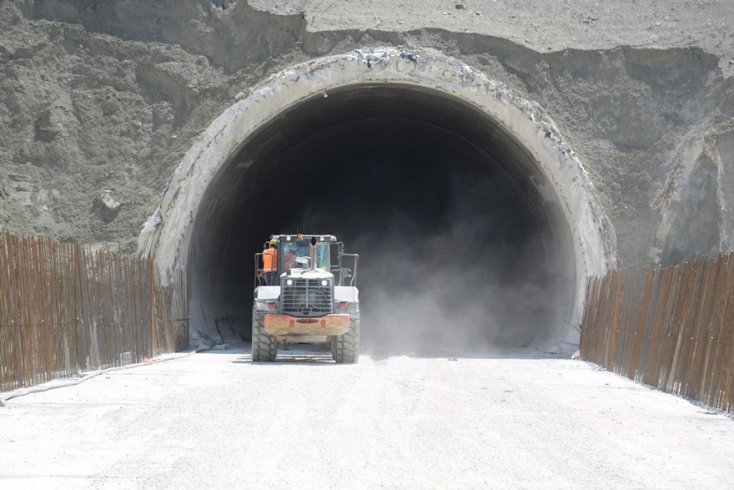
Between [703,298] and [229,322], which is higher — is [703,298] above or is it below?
above

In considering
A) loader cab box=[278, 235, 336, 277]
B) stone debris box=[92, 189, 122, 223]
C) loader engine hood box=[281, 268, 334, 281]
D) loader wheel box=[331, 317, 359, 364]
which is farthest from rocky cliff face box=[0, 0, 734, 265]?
loader wheel box=[331, 317, 359, 364]

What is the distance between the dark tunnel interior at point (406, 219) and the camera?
2528 cm

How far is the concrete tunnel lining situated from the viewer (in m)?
22.6

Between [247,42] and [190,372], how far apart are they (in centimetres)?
1174

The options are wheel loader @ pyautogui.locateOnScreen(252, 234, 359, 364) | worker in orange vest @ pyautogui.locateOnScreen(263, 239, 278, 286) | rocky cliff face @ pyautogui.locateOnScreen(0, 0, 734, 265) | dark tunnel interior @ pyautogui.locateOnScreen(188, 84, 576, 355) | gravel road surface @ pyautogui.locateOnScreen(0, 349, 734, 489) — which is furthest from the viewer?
dark tunnel interior @ pyautogui.locateOnScreen(188, 84, 576, 355)

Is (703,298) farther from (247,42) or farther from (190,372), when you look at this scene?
(247,42)

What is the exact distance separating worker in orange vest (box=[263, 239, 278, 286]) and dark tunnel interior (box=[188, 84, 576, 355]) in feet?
11.6

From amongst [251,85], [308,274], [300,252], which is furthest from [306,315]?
[251,85]

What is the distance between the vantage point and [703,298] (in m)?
13.2

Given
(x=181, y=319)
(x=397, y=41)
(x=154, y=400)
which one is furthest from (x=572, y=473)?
(x=397, y=41)

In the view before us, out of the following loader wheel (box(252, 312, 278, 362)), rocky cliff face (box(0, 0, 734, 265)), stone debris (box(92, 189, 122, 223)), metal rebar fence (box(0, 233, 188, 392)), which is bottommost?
loader wheel (box(252, 312, 278, 362))

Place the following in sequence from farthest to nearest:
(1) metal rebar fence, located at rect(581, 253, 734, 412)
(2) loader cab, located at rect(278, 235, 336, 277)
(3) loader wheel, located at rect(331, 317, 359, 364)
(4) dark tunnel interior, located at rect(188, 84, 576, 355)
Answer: (4) dark tunnel interior, located at rect(188, 84, 576, 355) < (2) loader cab, located at rect(278, 235, 336, 277) < (3) loader wheel, located at rect(331, 317, 359, 364) < (1) metal rebar fence, located at rect(581, 253, 734, 412)

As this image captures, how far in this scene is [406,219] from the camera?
3644 cm

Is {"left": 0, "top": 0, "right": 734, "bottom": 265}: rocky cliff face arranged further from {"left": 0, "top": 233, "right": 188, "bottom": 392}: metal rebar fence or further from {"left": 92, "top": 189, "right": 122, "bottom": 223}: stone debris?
{"left": 0, "top": 233, "right": 188, "bottom": 392}: metal rebar fence
